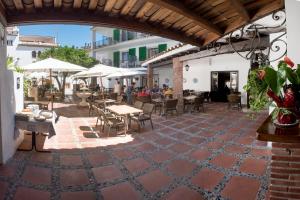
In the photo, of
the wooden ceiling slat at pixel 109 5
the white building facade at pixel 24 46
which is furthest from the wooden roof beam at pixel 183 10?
the white building facade at pixel 24 46

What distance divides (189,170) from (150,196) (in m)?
1.10

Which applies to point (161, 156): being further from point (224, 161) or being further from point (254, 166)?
point (254, 166)

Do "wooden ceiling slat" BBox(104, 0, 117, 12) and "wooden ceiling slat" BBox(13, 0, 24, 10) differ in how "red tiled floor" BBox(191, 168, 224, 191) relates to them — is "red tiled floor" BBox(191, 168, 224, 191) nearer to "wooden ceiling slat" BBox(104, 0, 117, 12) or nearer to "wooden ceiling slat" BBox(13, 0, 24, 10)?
"wooden ceiling slat" BBox(104, 0, 117, 12)

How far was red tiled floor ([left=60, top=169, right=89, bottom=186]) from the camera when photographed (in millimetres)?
4016

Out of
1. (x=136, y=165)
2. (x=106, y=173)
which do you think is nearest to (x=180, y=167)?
(x=136, y=165)

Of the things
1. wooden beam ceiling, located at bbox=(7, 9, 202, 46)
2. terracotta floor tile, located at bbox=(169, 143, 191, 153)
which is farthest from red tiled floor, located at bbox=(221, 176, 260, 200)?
wooden beam ceiling, located at bbox=(7, 9, 202, 46)

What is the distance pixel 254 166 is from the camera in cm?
445

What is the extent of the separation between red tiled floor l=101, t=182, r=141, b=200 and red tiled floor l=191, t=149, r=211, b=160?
1745 millimetres

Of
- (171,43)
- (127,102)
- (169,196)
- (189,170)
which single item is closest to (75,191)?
(169,196)

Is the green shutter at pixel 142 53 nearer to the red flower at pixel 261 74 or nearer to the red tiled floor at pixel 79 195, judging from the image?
the red tiled floor at pixel 79 195

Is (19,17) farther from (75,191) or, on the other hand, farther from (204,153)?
(204,153)

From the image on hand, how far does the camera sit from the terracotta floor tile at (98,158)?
4966 mm

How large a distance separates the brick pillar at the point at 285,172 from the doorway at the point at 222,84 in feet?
43.1

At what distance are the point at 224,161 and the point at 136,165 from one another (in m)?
1.67
